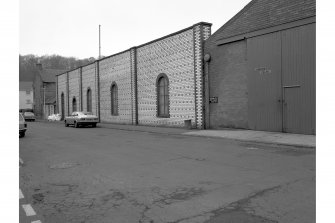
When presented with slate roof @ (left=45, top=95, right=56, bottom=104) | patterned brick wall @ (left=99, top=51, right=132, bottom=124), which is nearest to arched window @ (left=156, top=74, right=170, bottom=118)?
patterned brick wall @ (left=99, top=51, right=132, bottom=124)

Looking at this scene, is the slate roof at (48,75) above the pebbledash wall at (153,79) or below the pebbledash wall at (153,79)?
above

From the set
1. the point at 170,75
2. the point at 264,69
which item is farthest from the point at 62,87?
the point at 264,69

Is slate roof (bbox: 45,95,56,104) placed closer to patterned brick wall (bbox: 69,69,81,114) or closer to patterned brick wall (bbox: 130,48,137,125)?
patterned brick wall (bbox: 69,69,81,114)

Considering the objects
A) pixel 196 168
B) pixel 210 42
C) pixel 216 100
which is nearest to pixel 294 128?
pixel 216 100

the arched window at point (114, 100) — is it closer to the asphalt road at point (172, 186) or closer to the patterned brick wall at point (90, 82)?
the patterned brick wall at point (90, 82)

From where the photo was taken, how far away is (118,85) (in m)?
31.3

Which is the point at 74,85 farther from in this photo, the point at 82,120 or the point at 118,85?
the point at 82,120

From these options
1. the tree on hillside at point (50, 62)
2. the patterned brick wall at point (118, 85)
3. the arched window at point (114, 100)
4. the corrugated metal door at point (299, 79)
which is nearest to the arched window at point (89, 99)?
the patterned brick wall at point (118, 85)

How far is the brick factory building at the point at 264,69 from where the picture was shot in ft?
48.2

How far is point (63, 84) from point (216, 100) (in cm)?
3465

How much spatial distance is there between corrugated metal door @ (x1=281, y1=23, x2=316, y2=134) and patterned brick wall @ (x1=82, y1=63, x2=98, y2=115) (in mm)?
25122

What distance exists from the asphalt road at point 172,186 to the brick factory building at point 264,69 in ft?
15.9

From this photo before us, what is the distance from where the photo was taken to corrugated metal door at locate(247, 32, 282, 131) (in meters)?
15.9

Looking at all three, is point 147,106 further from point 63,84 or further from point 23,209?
point 63,84
